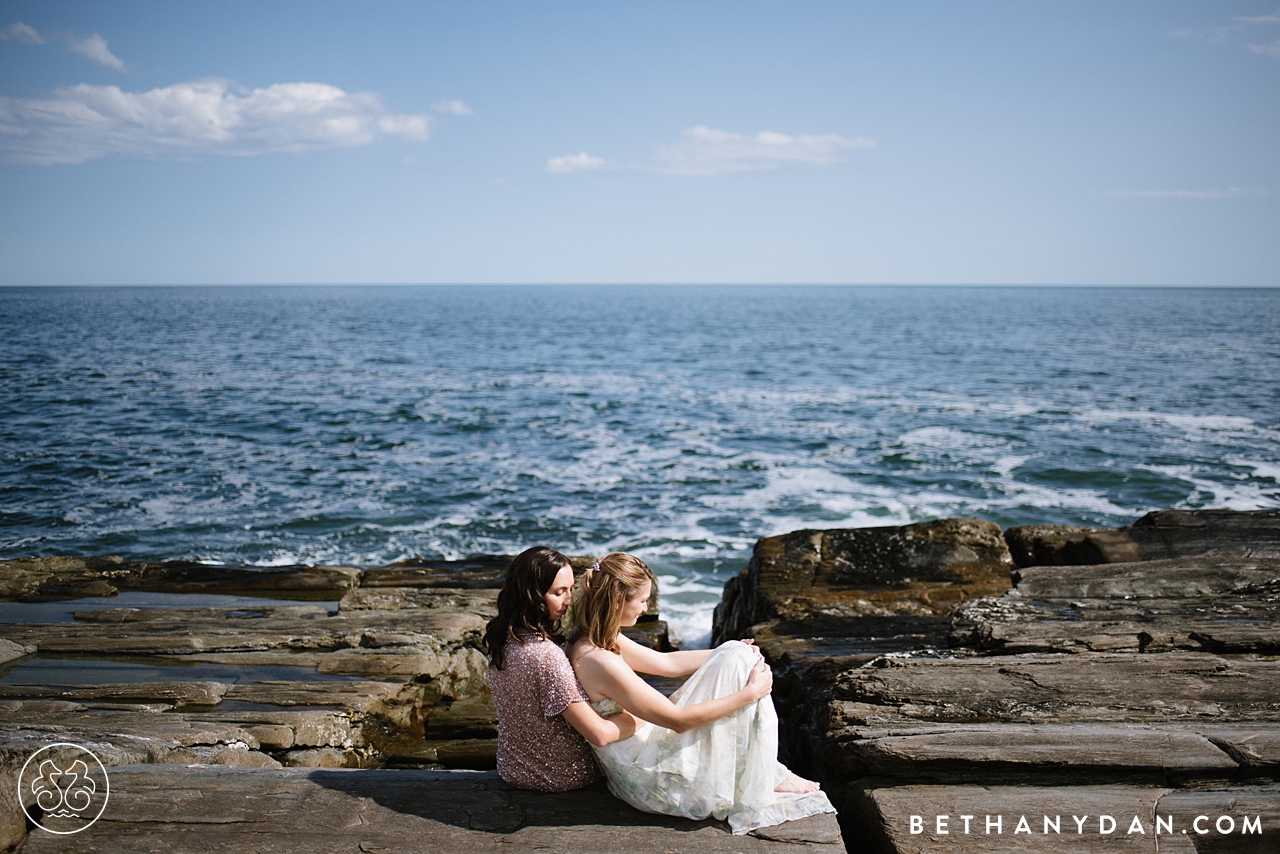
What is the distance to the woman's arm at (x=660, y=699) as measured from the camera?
422cm

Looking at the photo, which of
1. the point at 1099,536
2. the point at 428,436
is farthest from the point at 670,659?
the point at 428,436

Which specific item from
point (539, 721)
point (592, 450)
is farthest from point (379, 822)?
point (592, 450)

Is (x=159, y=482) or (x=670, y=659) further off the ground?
(x=670, y=659)

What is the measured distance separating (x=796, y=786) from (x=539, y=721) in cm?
141

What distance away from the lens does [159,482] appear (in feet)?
61.1

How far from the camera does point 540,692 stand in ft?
14.3

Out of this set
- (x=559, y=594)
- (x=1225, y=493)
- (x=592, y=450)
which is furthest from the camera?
(x=592, y=450)

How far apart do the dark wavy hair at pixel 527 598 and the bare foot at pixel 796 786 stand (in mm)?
1477

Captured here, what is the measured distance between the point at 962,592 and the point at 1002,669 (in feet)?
10.8

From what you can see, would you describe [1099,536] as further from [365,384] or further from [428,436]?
[365,384]

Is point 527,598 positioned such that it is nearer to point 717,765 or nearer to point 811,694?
point 717,765

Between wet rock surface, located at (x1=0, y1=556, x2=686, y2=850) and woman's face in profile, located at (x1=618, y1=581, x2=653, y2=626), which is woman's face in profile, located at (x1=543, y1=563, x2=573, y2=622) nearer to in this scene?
woman's face in profile, located at (x1=618, y1=581, x2=653, y2=626)

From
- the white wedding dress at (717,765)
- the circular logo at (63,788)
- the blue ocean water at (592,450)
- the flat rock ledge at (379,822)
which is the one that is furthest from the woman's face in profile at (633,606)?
the blue ocean water at (592,450)

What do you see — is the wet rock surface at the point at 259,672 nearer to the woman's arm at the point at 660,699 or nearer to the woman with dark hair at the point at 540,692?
the woman with dark hair at the point at 540,692
